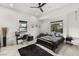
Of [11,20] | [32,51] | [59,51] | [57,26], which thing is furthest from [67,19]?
[11,20]

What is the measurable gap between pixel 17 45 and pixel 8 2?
40.7 inches

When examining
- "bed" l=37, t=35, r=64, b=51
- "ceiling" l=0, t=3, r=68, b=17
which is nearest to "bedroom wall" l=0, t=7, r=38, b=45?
"ceiling" l=0, t=3, r=68, b=17

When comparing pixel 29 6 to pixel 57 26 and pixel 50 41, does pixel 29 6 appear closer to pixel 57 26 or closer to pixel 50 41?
pixel 57 26

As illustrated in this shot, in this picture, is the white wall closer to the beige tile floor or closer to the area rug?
the beige tile floor

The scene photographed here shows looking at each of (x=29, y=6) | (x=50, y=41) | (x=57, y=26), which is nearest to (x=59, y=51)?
(x=50, y=41)

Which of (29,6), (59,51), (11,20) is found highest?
(29,6)

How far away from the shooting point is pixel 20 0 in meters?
1.41

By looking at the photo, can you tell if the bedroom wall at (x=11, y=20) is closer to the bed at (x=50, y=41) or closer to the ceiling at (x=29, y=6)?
the ceiling at (x=29, y=6)

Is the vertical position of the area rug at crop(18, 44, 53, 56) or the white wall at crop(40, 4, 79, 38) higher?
the white wall at crop(40, 4, 79, 38)

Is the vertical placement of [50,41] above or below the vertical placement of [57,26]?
below

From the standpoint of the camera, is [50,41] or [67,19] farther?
[50,41]

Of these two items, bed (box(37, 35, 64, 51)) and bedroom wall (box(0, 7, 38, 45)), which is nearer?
bedroom wall (box(0, 7, 38, 45))

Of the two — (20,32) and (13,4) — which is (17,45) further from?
(13,4)

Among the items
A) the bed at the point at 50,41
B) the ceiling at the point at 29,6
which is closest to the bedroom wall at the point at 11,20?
the ceiling at the point at 29,6
